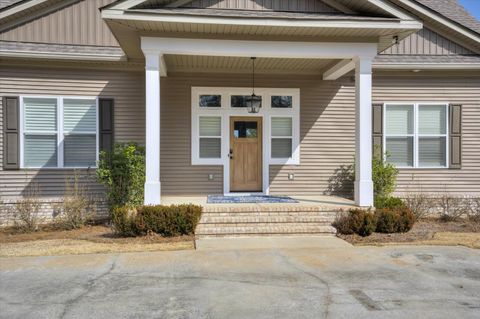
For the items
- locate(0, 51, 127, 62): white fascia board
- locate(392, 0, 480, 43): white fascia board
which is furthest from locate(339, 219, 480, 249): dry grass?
locate(0, 51, 127, 62): white fascia board

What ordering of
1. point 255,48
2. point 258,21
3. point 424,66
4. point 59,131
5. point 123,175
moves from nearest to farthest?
1. point 258,21
2. point 255,48
3. point 123,175
4. point 59,131
5. point 424,66

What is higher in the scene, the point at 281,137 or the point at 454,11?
the point at 454,11

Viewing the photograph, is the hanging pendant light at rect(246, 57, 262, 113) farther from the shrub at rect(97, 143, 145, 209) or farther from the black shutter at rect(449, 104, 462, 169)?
the black shutter at rect(449, 104, 462, 169)

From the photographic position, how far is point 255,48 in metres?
8.03

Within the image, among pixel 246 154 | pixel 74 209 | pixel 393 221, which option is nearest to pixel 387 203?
pixel 393 221

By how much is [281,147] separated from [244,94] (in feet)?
5.35

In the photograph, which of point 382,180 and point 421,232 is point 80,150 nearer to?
point 382,180

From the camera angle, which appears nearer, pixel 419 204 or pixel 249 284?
pixel 249 284

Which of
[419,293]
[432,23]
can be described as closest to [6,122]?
[419,293]

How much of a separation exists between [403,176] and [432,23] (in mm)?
3929

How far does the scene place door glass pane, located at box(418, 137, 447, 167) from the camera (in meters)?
10.6

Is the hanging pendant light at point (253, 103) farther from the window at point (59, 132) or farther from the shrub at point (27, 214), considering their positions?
the shrub at point (27, 214)

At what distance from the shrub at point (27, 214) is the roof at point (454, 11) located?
11375 mm

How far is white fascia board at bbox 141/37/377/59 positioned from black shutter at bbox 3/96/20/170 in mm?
3746
